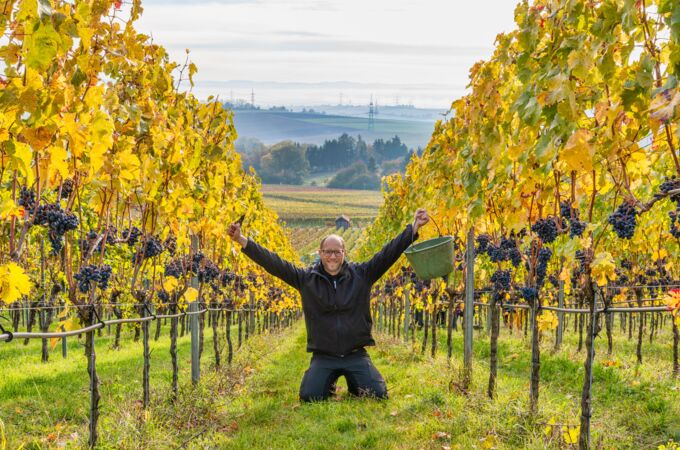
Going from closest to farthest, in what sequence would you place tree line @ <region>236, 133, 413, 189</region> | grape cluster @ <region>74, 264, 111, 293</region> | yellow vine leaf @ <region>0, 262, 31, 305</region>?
1. yellow vine leaf @ <region>0, 262, 31, 305</region>
2. grape cluster @ <region>74, 264, 111, 293</region>
3. tree line @ <region>236, 133, 413, 189</region>

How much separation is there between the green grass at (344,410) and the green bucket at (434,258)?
1.23 metres

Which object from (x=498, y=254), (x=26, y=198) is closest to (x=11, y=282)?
(x=26, y=198)

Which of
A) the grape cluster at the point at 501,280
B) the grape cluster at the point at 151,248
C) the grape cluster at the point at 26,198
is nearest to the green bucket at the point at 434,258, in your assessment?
the grape cluster at the point at 501,280

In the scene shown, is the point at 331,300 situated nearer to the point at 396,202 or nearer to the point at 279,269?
the point at 279,269

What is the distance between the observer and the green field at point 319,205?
86575mm

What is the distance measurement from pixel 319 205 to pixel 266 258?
100547 mm

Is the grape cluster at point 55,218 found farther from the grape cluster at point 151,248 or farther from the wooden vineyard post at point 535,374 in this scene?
the wooden vineyard post at point 535,374

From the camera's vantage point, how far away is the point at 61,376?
874 centimetres

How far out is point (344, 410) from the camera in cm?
548

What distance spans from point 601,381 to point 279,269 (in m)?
5.26

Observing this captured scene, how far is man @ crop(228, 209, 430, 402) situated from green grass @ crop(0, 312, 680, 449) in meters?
0.24

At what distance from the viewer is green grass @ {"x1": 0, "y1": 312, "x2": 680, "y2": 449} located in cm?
445

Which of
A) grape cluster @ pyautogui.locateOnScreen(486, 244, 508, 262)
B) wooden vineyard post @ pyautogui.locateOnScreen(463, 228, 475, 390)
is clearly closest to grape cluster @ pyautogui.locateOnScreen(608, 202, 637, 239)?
grape cluster @ pyautogui.locateOnScreen(486, 244, 508, 262)

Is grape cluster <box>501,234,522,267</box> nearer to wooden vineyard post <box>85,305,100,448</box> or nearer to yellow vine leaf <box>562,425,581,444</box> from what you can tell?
yellow vine leaf <box>562,425,581,444</box>
